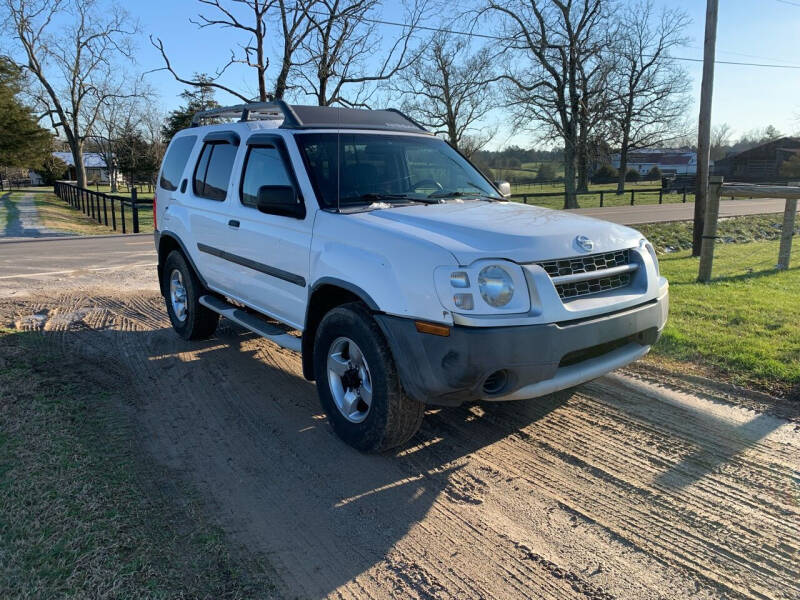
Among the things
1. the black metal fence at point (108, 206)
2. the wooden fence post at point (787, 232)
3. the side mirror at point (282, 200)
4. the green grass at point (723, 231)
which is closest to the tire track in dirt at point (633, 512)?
the side mirror at point (282, 200)

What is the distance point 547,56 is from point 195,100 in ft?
89.2

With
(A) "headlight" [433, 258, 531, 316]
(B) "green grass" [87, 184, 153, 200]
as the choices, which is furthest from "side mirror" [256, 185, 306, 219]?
(B) "green grass" [87, 184, 153, 200]

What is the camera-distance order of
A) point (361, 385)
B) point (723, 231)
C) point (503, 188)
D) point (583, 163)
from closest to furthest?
point (361, 385), point (503, 188), point (723, 231), point (583, 163)

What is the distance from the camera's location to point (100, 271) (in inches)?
412

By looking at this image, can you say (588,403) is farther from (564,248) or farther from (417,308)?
(417,308)

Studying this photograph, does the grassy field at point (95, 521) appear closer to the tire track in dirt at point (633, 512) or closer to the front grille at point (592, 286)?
the tire track in dirt at point (633, 512)

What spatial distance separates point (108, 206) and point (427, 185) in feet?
108

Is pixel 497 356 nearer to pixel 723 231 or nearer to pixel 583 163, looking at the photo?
pixel 723 231

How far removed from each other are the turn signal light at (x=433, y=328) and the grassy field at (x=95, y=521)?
1.39 metres

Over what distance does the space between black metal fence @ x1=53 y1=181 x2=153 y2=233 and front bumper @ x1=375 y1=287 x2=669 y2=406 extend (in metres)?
15.7

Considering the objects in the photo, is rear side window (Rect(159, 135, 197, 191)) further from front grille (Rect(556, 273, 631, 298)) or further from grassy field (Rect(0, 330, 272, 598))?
front grille (Rect(556, 273, 631, 298))

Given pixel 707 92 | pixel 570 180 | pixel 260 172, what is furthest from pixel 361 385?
pixel 570 180

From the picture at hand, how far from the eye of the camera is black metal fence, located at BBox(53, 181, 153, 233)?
62.2 feet

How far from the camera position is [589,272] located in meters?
3.53
